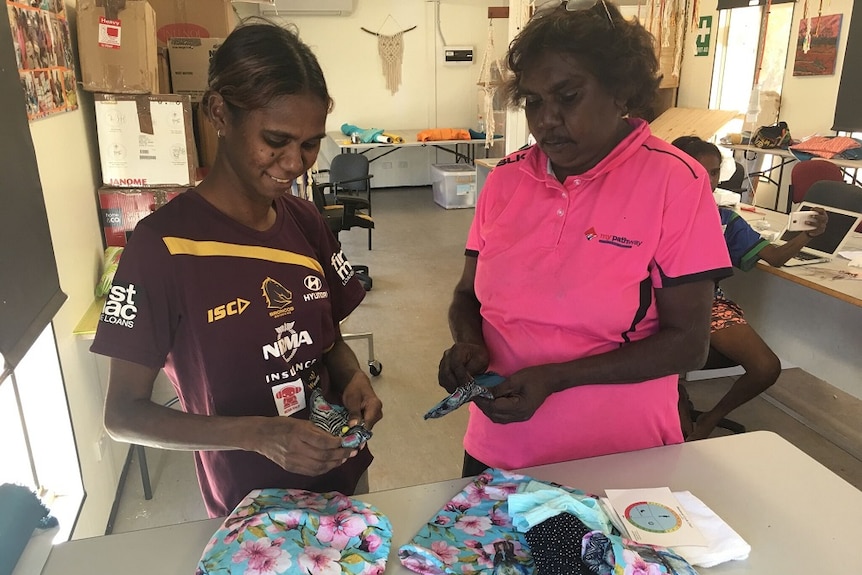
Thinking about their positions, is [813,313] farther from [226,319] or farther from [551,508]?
[226,319]

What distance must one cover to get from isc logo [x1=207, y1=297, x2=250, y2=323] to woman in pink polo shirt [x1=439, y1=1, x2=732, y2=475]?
44 cm

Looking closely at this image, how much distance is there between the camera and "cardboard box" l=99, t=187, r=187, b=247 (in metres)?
2.52

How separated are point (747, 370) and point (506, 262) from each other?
1.95 meters

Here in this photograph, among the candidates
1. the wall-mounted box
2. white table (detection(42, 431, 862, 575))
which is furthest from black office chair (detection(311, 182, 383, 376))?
the wall-mounted box

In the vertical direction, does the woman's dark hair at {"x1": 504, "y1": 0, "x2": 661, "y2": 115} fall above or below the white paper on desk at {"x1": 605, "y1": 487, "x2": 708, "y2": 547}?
above

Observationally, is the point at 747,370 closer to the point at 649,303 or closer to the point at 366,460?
the point at 649,303

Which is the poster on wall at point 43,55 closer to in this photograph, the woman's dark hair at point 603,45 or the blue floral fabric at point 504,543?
the woman's dark hair at point 603,45

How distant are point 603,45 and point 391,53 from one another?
8.55 m

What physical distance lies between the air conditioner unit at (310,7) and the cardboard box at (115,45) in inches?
260

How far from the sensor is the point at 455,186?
8.09 meters

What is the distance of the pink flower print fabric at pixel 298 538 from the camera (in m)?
0.84

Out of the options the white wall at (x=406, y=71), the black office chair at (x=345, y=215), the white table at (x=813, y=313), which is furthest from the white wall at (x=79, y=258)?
the white wall at (x=406, y=71)

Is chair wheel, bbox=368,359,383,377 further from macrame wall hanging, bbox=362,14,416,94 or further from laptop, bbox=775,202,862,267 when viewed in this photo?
macrame wall hanging, bbox=362,14,416,94

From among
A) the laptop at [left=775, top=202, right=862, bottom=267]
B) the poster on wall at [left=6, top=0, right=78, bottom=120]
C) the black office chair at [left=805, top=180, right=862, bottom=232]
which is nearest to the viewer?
the poster on wall at [left=6, top=0, right=78, bottom=120]
